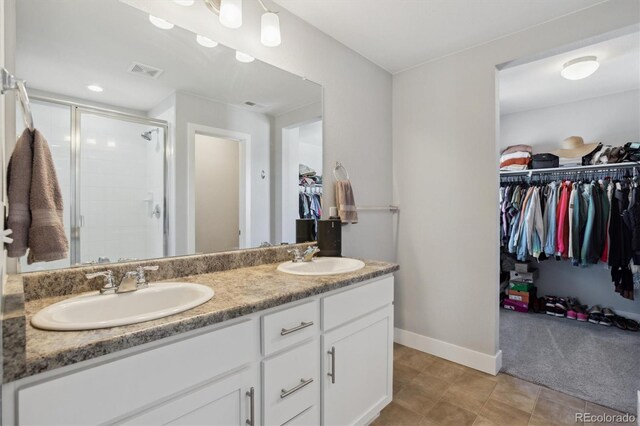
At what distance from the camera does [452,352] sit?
231 centimetres

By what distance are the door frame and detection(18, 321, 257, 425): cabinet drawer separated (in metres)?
0.66

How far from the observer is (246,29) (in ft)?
5.41

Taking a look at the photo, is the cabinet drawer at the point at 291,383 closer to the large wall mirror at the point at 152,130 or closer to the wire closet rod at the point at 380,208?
the large wall mirror at the point at 152,130

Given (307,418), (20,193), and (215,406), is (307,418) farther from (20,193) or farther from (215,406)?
(20,193)

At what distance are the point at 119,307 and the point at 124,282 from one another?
9 centimetres

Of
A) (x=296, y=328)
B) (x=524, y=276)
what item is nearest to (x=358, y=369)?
(x=296, y=328)

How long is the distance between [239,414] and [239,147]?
1.28 metres

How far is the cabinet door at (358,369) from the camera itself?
4.31 feet

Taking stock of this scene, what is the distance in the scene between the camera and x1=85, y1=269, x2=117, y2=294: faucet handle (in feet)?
3.57

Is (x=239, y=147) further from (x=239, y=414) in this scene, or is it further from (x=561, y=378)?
(x=561, y=378)

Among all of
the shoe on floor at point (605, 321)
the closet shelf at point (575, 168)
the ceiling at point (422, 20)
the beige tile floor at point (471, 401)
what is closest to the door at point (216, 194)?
the ceiling at point (422, 20)

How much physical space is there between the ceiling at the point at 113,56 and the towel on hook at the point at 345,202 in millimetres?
868

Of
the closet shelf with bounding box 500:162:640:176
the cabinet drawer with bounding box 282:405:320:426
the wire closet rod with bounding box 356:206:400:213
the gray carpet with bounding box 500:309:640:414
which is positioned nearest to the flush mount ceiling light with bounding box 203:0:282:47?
the wire closet rod with bounding box 356:206:400:213

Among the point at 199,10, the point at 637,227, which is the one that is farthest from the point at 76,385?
the point at 637,227
